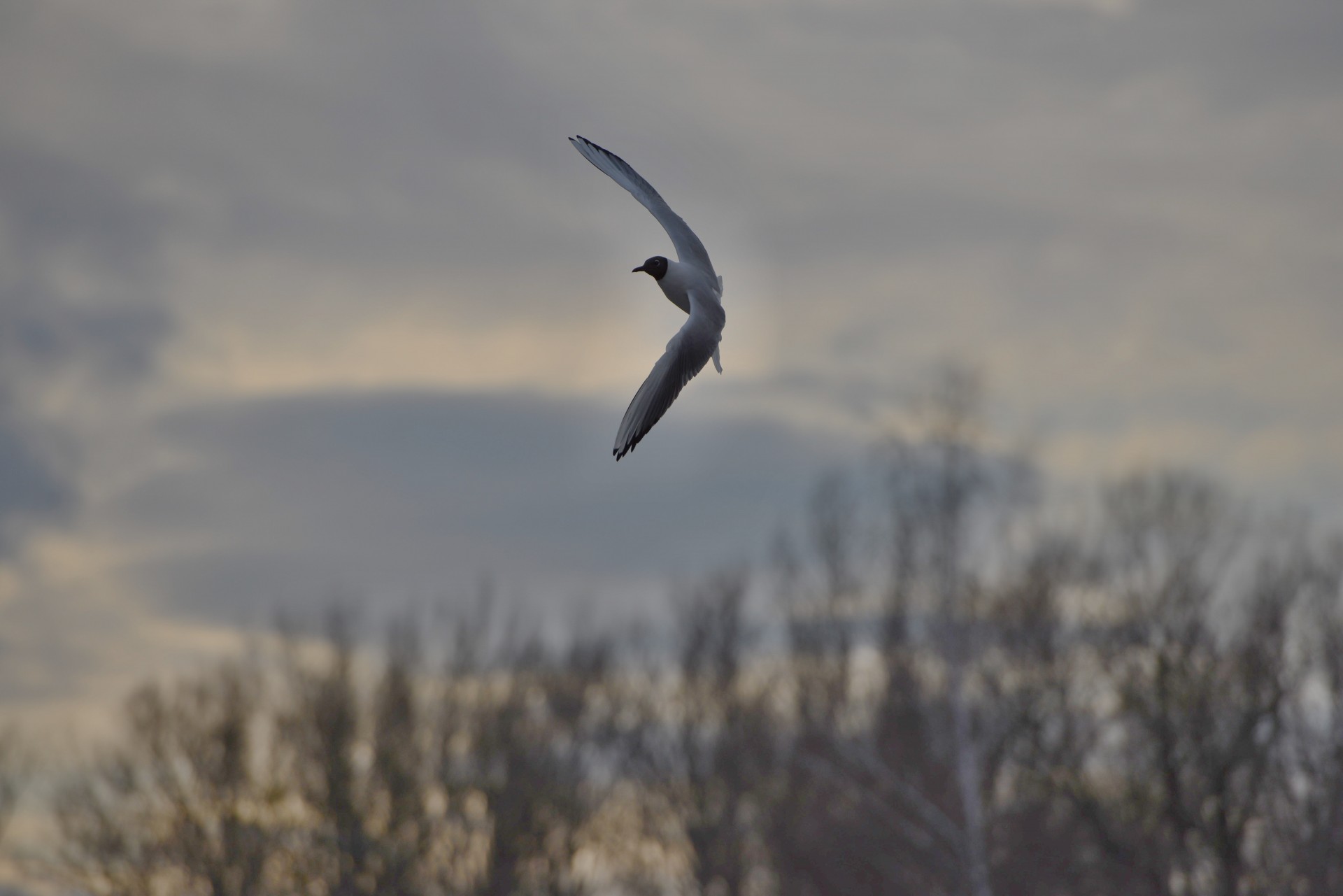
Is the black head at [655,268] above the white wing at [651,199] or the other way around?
the other way around

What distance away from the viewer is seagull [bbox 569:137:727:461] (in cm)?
713

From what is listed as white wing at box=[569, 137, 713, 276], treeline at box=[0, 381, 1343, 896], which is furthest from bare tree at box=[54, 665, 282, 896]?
white wing at box=[569, 137, 713, 276]

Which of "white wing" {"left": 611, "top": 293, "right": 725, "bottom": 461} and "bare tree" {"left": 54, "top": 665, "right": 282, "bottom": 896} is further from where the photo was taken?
"bare tree" {"left": 54, "top": 665, "right": 282, "bottom": 896}

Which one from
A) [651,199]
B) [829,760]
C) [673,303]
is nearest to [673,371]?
[673,303]

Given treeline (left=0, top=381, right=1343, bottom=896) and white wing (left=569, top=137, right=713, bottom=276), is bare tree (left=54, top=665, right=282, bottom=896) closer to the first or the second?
treeline (left=0, top=381, right=1343, bottom=896)

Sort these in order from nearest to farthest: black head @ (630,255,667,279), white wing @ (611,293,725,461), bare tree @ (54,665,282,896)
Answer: white wing @ (611,293,725,461)
black head @ (630,255,667,279)
bare tree @ (54,665,282,896)

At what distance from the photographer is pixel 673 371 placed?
7.48 m

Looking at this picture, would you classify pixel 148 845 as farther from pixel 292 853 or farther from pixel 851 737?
pixel 851 737

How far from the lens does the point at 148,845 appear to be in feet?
99.0

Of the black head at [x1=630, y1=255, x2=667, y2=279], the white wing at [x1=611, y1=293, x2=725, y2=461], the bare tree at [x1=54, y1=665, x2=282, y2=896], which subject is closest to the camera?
the white wing at [x1=611, y1=293, x2=725, y2=461]

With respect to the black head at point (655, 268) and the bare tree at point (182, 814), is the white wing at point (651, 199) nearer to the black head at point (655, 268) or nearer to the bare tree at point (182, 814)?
the black head at point (655, 268)

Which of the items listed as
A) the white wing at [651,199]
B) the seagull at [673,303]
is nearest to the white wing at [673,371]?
the seagull at [673,303]

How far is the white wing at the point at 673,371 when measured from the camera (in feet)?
23.0

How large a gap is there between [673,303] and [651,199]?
98 cm
